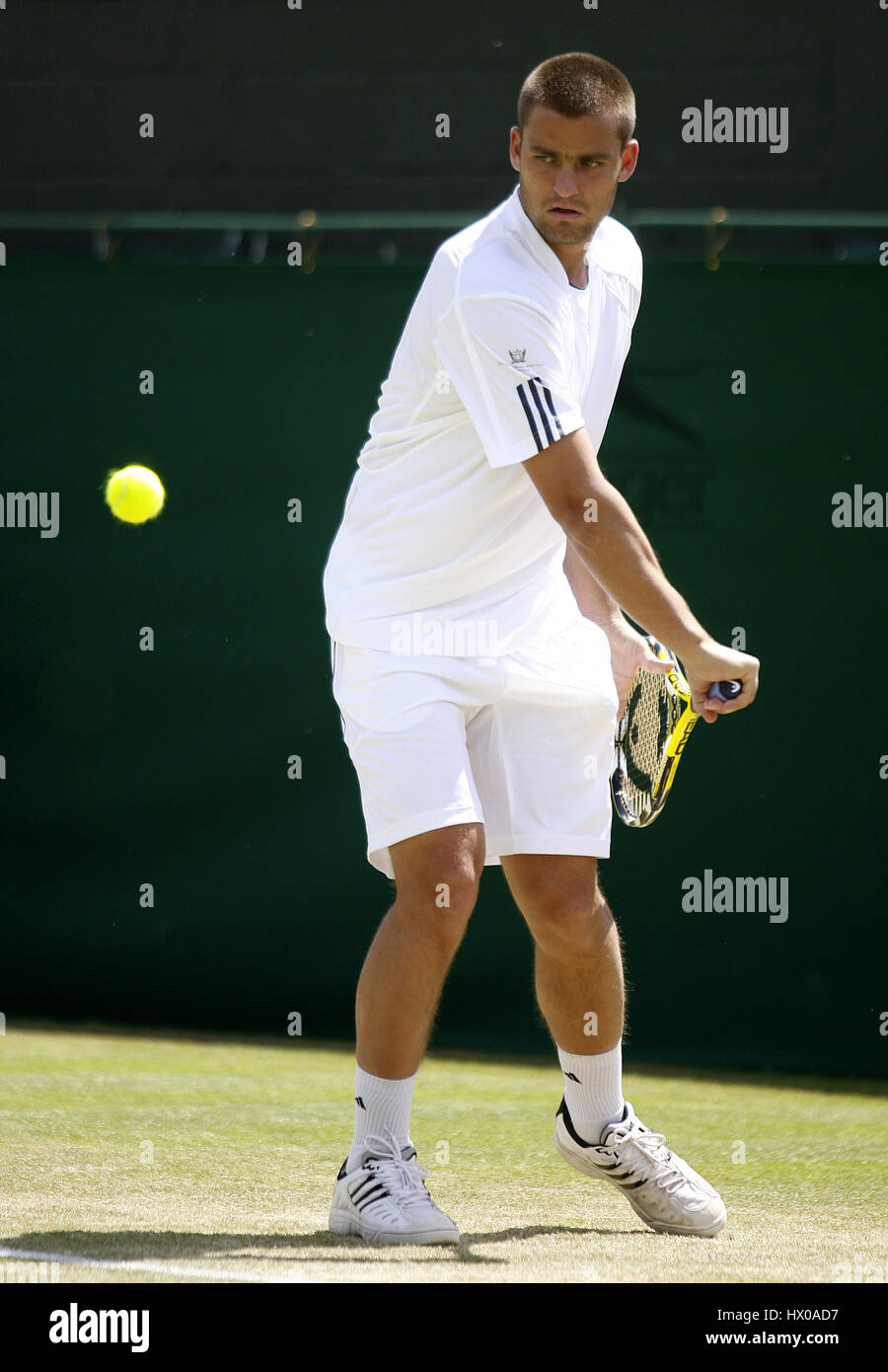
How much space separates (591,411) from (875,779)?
219 cm

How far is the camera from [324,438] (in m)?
5.32

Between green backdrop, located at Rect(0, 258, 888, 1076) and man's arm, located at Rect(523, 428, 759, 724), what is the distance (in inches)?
92.0

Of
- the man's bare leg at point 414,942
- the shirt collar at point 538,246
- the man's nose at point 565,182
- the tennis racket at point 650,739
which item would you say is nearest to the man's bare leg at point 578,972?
the man's bare leg at point 414,942

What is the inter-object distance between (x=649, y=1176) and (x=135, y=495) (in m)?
2.85

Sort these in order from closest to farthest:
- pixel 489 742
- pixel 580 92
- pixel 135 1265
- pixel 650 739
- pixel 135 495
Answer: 1. pixel 135 1265
2. pixel 580 92
3. pixel 489 742
4. pixel 650 739
5. pixel 135 495

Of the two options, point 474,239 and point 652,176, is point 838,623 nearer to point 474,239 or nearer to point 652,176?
point 652,176

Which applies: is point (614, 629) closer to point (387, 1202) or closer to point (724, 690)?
point (724, 690)

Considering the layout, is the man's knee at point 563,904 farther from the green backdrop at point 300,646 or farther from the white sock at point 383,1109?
the green backdrop at point 300,646

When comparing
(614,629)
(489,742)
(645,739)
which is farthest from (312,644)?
(489,742)

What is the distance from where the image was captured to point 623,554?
9.20 feet

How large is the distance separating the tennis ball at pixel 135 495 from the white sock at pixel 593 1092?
2.63m

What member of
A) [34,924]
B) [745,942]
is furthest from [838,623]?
[34,924]

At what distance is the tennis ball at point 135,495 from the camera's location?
17.3 ft

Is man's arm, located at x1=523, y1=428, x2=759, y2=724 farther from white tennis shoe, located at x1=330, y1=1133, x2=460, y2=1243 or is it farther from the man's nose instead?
white tennis shoe, located at x1=330, y1=1133, x2=460, y2=1243
